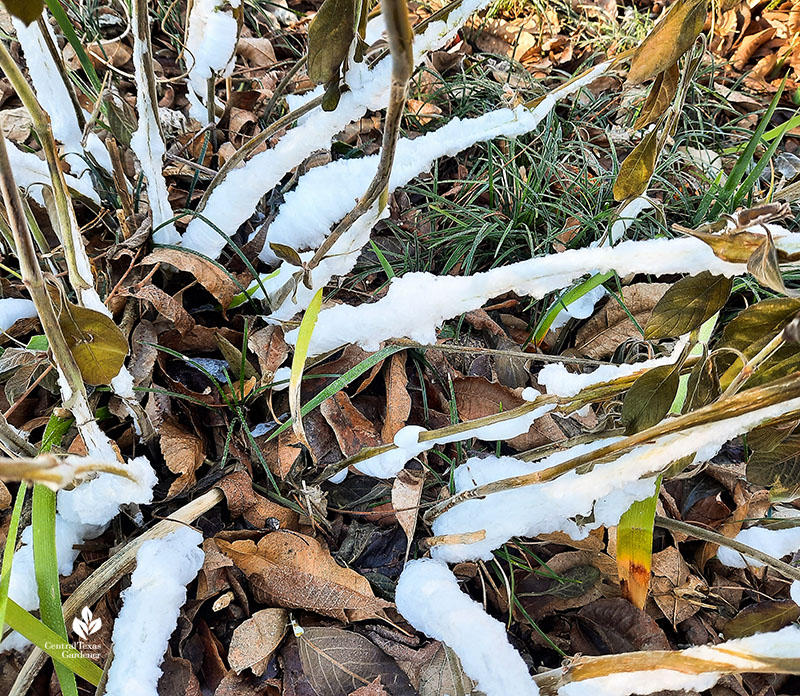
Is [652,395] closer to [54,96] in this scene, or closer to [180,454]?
[180,454]

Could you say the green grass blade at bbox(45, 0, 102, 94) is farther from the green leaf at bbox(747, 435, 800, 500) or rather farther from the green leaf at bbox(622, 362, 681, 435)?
the green leaf at bbox(747, 435, 800, 500)

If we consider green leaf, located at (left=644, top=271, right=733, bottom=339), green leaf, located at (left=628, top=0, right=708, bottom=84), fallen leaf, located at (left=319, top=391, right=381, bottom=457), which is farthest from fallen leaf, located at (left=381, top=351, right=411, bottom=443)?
green leaf, located at (left=628, top=0, right=708, bottom=84)

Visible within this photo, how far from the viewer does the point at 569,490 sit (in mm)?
559

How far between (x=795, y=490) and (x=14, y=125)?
1.29m

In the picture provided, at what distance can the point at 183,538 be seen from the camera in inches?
27.5

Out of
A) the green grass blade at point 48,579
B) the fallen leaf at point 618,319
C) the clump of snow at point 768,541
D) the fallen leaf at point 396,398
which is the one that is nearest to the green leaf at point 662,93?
the fallen leaf at point 618,319

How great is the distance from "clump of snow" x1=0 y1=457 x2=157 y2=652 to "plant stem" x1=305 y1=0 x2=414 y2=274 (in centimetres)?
33

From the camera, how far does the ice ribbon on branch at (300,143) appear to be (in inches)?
25.2

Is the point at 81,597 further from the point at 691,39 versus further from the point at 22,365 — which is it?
the point at 691,39

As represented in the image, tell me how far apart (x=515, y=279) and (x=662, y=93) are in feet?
1.11

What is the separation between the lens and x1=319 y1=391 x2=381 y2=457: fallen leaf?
2.69 ft

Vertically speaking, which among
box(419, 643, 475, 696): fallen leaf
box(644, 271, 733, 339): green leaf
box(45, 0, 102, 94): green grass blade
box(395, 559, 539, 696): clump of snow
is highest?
box(45, 0, 102, 94): green grass blade

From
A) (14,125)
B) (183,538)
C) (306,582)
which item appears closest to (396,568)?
(306,582)

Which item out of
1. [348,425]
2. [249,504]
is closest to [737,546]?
[348,425]
